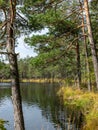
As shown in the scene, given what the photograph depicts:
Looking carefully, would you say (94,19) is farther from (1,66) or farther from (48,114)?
(1,66)

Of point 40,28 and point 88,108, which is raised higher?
point 40,28

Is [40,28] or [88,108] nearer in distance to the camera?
[40,28]

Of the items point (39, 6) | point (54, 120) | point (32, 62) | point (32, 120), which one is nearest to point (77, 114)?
point (54, 120)

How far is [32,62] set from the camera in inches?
881

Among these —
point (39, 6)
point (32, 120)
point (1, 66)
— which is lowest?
point (32, 120)

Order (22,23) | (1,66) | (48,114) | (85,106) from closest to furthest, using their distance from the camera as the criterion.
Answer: (1,66) → (22,23) → (85,106) → (48,114)

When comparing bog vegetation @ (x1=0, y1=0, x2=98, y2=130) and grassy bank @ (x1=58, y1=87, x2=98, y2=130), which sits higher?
bog vegetation @ (x1=0, y1=0, x2=98, y2=130)

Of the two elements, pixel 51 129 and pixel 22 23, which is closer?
pixel 22 23

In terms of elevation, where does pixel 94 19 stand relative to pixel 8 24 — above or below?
above

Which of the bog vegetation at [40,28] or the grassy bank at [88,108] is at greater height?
the bog vegetation at [40,28]

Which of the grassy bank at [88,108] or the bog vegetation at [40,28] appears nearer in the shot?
the bog vegetation at [40,28]

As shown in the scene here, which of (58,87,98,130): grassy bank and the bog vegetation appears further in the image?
(58,87,98,130): grassy bank

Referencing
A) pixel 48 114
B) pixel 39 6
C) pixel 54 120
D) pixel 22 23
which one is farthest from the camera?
pixel 48 114

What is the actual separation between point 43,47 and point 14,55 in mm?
14908
